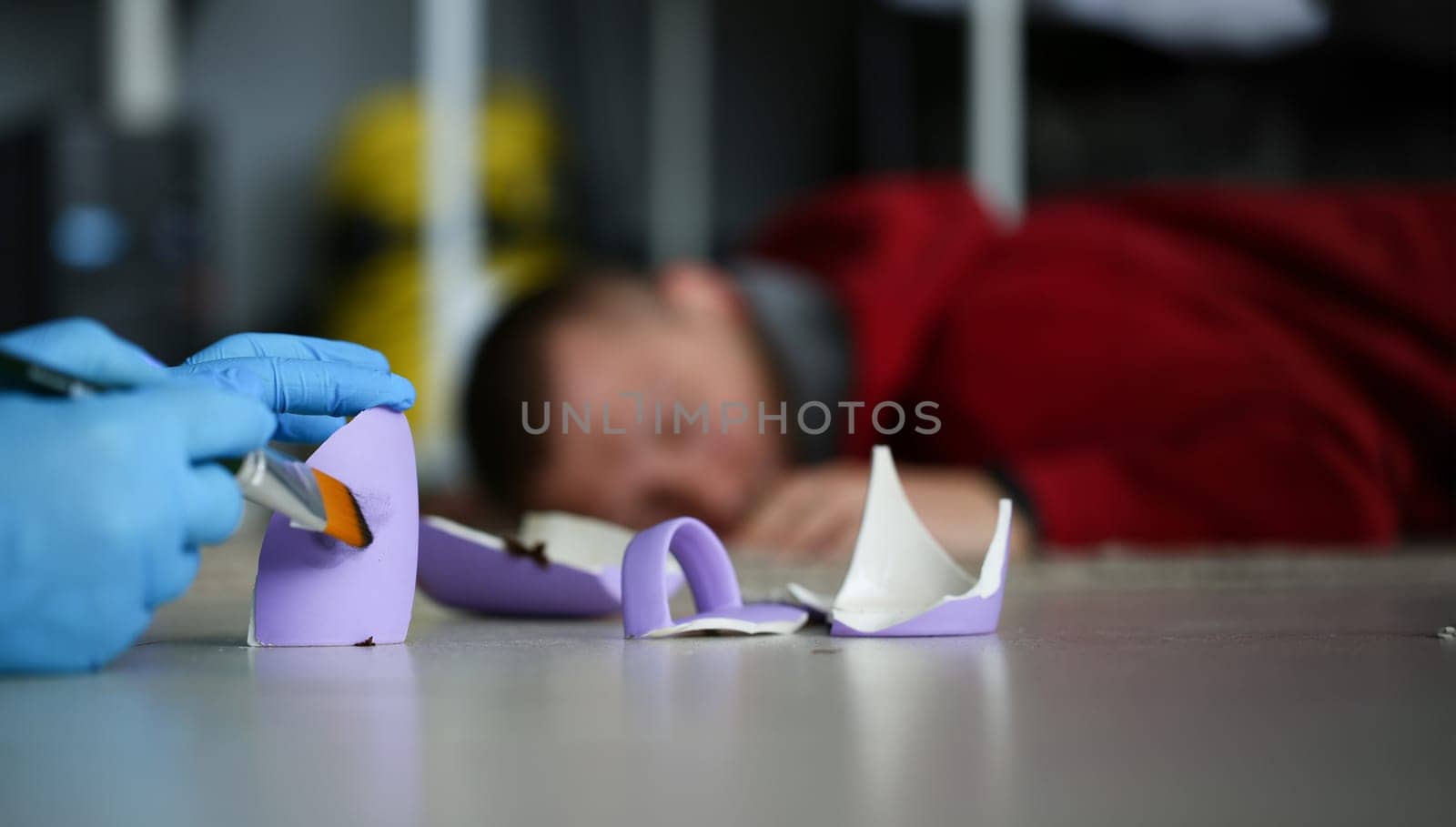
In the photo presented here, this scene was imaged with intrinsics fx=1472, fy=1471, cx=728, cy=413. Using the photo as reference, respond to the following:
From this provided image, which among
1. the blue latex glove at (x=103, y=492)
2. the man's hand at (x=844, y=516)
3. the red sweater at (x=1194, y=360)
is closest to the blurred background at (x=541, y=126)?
the red sweater at (x=1194, y=360)

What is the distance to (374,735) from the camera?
1.10 feet

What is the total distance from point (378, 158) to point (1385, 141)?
2.06 m

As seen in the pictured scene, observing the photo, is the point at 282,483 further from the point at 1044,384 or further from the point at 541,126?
the point at 541,126

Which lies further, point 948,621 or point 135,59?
point 135,59

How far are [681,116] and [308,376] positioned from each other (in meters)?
3.07

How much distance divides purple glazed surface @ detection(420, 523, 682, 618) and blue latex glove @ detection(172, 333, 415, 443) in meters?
0.15

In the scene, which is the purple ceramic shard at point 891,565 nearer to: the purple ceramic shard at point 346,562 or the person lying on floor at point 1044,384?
the purple ceramic shard at point 346,562

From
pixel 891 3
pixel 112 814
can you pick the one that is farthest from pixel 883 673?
pixel 891 3

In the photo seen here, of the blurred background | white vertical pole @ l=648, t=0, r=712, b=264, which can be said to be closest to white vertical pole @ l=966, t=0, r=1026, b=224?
the blurred background

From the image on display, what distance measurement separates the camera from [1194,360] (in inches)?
61.5

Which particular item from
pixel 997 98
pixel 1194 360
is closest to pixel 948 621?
pixel 1194 360

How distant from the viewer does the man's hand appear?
1362 mm

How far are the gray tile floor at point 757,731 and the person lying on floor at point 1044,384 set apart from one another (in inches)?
34.7

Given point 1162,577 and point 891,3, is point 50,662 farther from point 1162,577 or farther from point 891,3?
point 891,3
